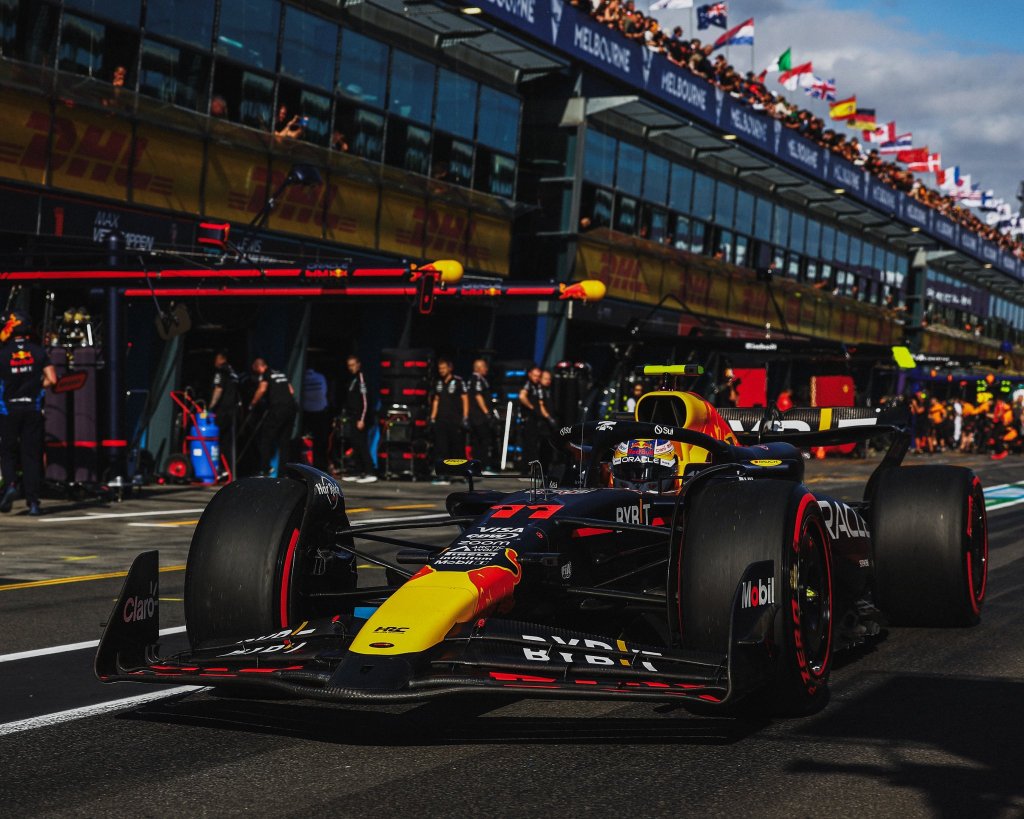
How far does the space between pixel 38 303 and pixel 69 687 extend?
41.0 ft

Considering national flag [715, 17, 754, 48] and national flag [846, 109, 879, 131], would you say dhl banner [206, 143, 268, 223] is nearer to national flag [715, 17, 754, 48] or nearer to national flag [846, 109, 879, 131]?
national flag [715, 17, 754, 48]

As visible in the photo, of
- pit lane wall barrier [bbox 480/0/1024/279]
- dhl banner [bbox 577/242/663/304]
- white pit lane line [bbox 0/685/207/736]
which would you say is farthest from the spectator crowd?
white pit lane line [bbox 0/685/207/736]

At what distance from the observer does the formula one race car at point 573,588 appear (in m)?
4.79

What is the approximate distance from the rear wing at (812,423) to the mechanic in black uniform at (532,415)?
1209 centimetres

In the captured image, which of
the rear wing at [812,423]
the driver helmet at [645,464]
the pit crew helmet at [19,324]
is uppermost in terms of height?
the pit crew helmet at [19,324]

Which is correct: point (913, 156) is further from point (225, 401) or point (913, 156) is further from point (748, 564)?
point (748, 564)

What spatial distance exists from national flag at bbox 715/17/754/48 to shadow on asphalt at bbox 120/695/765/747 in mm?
32354

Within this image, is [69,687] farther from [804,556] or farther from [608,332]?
[608,332]

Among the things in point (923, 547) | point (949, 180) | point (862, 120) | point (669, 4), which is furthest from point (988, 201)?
point (923, 547)

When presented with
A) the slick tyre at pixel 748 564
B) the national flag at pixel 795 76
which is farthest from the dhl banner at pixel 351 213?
the national flag at pixel 795 76

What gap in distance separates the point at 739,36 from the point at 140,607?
33.1 m

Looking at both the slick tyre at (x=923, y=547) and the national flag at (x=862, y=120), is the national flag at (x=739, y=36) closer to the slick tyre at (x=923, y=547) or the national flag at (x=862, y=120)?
the national flag at (x=862, y=120)

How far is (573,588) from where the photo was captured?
227 inches

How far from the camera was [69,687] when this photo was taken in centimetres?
595
